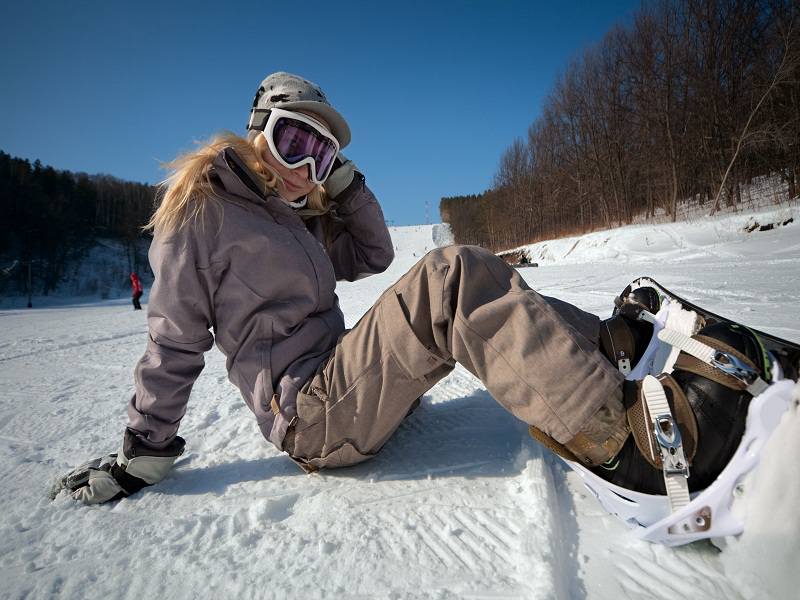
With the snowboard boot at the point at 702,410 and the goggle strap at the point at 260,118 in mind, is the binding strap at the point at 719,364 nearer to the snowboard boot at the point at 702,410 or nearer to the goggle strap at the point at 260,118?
the snowboard boot at the point at 702,410

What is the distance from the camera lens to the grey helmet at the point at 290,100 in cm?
136

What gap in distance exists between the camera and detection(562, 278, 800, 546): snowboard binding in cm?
62

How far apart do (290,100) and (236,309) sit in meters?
0.81

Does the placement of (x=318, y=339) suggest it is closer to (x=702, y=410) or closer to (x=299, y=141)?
(x=299, y=141)

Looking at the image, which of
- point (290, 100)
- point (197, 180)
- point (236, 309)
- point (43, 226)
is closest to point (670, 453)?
point (236, 309)

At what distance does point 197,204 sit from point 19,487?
3.65ft

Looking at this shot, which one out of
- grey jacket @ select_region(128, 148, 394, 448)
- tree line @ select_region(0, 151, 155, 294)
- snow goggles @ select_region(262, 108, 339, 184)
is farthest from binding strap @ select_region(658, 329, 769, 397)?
tree line @ select_region(0, 151, 155, 294)

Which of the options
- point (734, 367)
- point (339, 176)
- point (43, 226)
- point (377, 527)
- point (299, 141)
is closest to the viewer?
point (734, 367)

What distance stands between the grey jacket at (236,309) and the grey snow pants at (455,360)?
0.39ft

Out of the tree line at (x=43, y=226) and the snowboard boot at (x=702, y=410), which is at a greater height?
the tree line at (x=43, y=226)

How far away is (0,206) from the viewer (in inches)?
839

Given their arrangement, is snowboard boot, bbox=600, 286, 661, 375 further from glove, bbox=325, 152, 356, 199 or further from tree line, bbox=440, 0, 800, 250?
tree line, bbox=440, 0, 800, 250

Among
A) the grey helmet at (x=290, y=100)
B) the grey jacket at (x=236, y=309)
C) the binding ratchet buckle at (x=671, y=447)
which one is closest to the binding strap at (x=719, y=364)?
the binding ratchet buckle at (x=671, y=447)

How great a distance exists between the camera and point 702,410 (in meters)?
0.67
